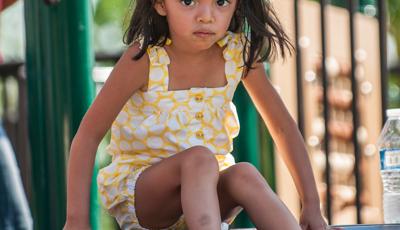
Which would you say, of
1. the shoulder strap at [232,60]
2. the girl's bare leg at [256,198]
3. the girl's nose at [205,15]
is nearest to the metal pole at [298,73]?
the shoulder strap at [232,60]

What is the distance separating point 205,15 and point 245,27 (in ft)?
1.07

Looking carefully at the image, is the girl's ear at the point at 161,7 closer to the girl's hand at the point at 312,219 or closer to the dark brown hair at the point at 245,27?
the dark brown hair at the point at 245,27

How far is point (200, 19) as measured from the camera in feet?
8.77

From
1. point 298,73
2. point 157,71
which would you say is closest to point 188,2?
point 157,71

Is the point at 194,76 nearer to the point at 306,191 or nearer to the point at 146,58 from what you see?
the point at 146,58

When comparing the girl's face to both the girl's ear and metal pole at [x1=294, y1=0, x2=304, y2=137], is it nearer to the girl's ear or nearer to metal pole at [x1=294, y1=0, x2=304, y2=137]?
the girl's ear

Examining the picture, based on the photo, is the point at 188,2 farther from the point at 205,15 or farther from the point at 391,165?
the point at 391,165

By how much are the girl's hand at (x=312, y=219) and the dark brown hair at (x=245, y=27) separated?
1.39ft

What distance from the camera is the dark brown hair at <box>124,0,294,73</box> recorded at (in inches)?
112

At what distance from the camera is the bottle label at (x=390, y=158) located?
3567 millimetres

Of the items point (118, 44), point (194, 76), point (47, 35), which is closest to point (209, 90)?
point (194, 76)

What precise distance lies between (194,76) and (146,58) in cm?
14

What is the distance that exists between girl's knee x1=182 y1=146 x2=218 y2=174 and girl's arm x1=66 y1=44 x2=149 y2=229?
262 mm

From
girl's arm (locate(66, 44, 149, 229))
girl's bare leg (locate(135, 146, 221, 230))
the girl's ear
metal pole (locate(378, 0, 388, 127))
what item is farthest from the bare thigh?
metal pole (locate(378, 0, 388, 127))
